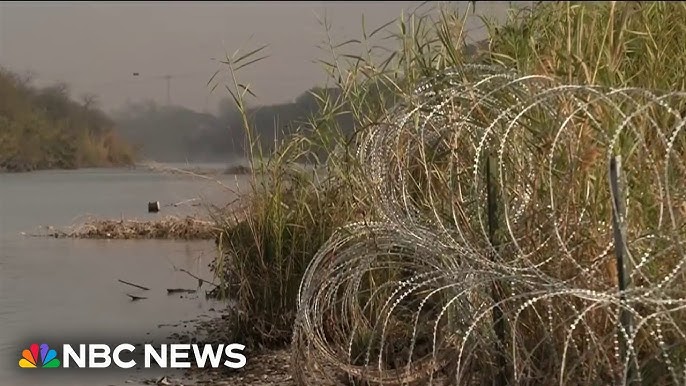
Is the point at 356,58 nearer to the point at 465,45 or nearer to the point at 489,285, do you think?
the point at 465,45

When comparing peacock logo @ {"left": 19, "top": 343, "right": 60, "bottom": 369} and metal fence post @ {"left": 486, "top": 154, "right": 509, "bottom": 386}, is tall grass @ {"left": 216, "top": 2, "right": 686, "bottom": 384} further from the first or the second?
peacock logo @ {"left": 19, "top": 343, "right": 60, "bottom": 369}

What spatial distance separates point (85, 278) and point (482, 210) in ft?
14.2

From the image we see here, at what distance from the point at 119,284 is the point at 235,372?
266cm

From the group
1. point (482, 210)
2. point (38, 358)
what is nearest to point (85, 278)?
point (38, 358)

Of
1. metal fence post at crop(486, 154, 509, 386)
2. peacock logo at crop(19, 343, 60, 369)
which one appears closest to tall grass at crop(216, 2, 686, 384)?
metal fence post at crop(486, 154, 509, 386)

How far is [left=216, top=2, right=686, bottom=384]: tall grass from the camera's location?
108 inches

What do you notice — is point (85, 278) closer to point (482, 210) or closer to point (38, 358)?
point (38, 358)

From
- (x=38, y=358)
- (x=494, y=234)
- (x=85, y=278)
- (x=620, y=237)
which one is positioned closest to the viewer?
(x=620, y=237)

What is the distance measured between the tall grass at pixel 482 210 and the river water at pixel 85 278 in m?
0.68

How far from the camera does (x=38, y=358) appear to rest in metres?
4.26

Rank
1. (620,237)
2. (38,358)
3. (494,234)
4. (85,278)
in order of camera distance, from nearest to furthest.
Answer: (620,237)
(494,234)
(38,358)
(85,278)

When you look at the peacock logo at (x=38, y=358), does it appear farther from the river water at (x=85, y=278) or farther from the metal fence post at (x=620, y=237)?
the metal fence post at (x=620, y=237)

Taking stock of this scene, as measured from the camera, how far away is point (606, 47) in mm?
3092

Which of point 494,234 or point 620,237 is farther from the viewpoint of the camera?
point 494,234
